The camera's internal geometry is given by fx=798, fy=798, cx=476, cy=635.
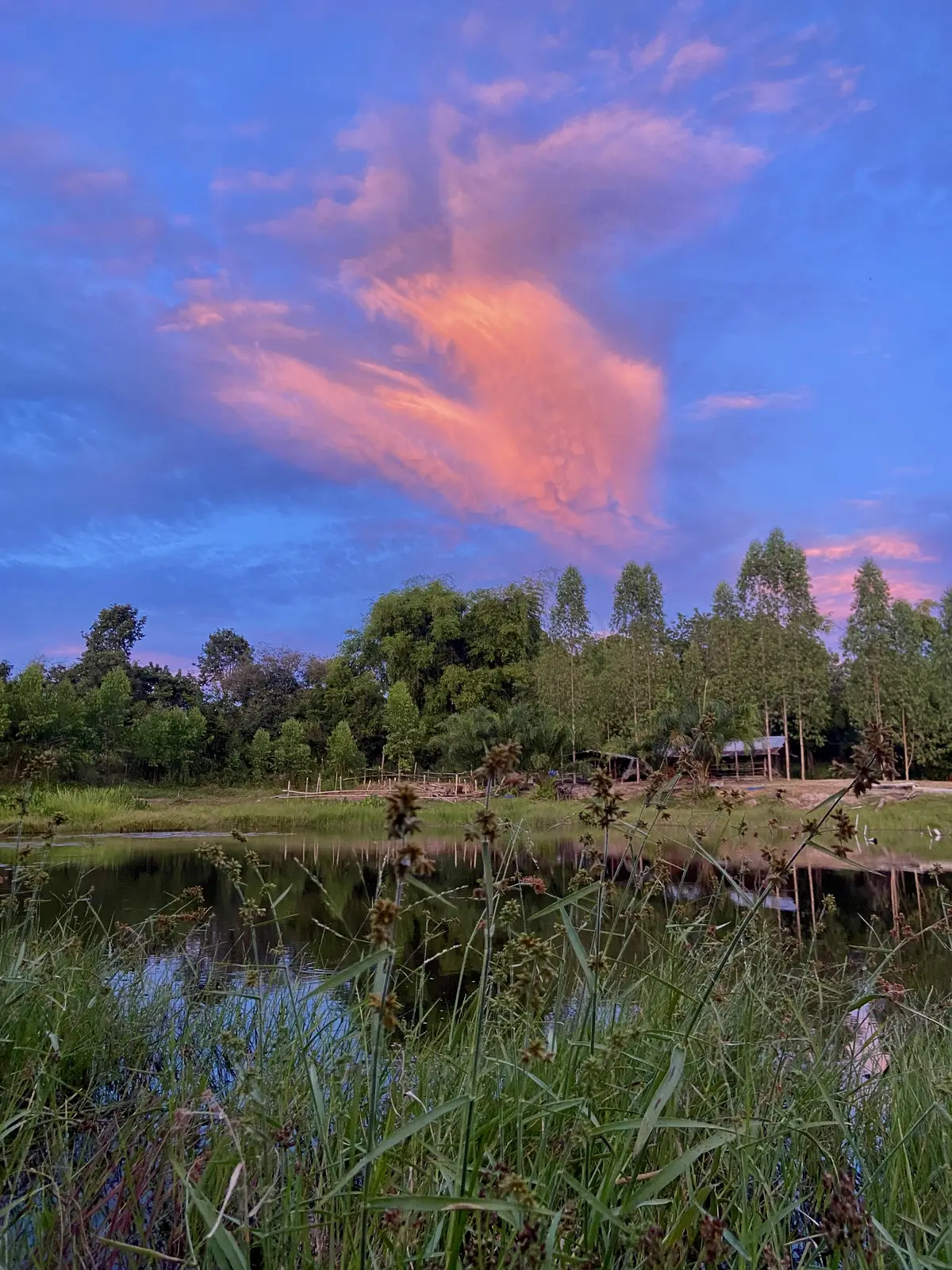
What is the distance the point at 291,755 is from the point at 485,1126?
102 ft

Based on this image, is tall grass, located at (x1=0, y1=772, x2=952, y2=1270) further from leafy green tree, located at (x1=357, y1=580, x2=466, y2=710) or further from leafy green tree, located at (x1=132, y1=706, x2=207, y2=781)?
leafy green tree, located at (x1=357, y1=580, x2=466, y2=710)

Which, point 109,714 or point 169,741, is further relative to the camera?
point 169,741

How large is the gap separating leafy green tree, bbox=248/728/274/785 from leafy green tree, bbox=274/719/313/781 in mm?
382

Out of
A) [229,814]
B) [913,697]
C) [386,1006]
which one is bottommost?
[229,814]

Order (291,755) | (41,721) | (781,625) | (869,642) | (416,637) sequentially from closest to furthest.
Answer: (41,721) → (869,642) → (781,625) → (291,755) → (416,637)

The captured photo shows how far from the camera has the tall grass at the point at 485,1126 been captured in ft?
3.57

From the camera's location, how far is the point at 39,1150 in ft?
7.48

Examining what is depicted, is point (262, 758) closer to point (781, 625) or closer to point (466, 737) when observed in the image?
point (466, 737)

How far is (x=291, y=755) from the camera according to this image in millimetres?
31484

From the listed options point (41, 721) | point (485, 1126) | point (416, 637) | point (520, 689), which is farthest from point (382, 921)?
point (416, 637)

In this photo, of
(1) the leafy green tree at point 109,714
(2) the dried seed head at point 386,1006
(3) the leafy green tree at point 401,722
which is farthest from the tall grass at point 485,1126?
(3) the leafy green tree at point 401,722

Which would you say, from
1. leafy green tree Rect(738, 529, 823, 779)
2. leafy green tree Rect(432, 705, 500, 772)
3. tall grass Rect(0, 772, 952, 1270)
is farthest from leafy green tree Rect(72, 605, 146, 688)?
tall grass Rect(0, 772, 952, 1270)

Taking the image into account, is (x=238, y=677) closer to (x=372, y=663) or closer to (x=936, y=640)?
(x=372, y=663)

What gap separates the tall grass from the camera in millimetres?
1088
